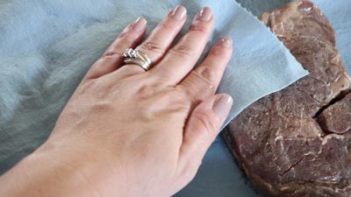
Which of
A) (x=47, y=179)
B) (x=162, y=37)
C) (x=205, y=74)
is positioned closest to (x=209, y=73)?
(x=205, y=74)

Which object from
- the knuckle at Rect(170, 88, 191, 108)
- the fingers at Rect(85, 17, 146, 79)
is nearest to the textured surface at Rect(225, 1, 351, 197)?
the knuckle at Rect(170, 88, 191, 108)

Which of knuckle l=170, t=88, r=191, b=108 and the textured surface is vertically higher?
knuckle l=170, t=88, r=191, b=108

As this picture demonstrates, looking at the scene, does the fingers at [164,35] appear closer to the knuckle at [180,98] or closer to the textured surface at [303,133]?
the knuckle at [180,98]

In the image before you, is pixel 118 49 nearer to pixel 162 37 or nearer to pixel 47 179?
pixel 162 37

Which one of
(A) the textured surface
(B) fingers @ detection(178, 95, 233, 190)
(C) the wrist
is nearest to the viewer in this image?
(C) the wrist

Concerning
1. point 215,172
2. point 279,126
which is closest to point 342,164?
point 279,126

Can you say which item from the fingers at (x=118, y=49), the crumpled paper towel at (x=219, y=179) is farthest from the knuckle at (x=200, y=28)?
the crumpled paper towel at (x=219, y=179)

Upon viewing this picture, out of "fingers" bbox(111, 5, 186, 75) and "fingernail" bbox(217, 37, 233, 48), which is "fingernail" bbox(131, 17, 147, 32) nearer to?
"fingers" bbox(111, 5, 186, 75)
